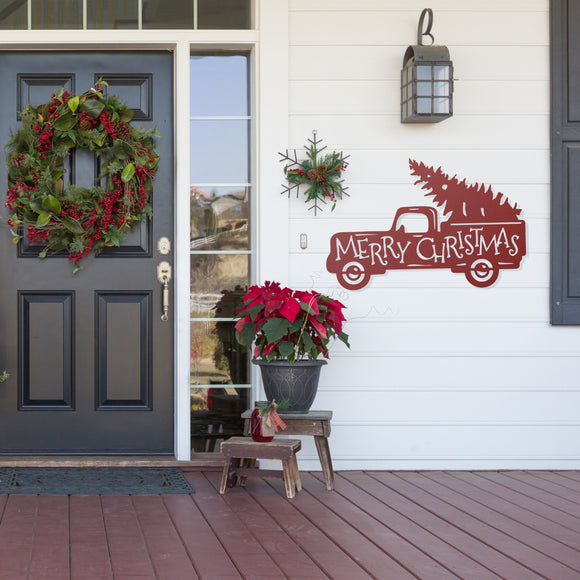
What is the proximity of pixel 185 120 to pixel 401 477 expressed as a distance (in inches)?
76.5

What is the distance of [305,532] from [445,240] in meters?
1.63

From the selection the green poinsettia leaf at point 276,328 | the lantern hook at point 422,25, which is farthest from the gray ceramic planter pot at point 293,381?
the lantern hook at point 422,25

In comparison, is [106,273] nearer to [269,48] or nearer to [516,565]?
[269,48]

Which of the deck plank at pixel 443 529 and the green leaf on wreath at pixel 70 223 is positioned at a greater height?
the green leaf on wreath at pixel 70 223

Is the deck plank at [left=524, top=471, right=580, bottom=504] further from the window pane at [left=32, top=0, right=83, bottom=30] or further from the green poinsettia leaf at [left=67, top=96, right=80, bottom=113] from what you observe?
the window pane at [left=32, top=0, right=83, bottom=30]

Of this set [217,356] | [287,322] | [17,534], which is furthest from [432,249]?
[17,534]

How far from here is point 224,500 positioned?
3.09 m

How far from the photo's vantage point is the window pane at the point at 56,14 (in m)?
3.67

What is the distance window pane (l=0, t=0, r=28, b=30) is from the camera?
3.67m

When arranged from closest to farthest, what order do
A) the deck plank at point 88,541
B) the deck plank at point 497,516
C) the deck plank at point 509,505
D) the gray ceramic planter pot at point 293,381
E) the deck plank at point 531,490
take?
the deck plank at point 88,541, the deck plank at point 497,516, the deck plank at point 509,505, the deck plank at point 531,490, the gray ceramic planter pot at point 293,381

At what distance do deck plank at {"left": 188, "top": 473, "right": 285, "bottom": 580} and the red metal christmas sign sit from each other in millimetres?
1182

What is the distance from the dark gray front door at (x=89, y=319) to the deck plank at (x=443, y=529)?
3.39ft

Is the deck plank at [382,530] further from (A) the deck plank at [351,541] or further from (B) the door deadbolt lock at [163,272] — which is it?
(B) the door deadbolt lock at [163,272]

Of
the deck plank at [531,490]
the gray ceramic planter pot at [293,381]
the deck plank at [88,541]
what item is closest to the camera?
the deck plank at [88,541]
